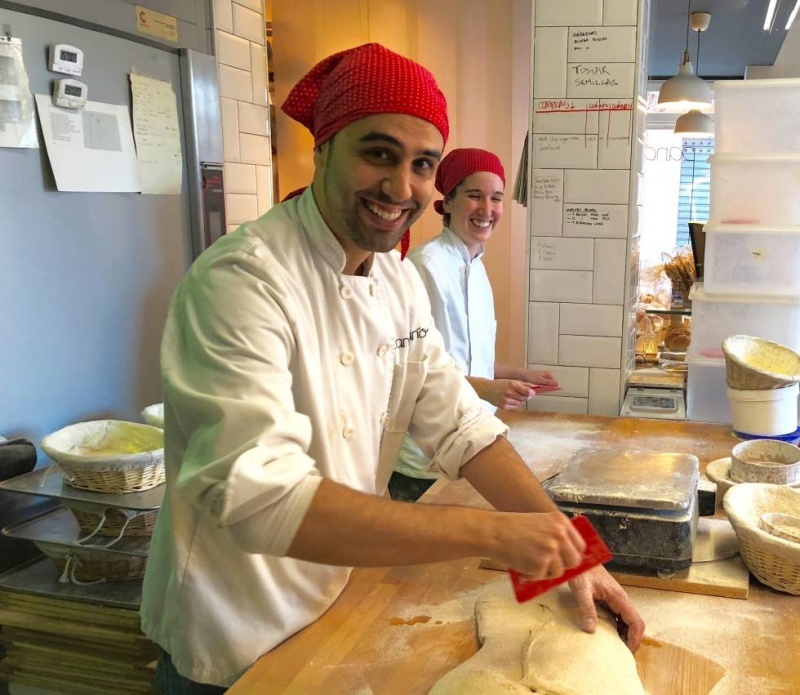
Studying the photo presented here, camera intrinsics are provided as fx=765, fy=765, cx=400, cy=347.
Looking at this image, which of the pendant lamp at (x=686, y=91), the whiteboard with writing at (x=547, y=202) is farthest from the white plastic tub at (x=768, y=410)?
the pendant lamp at (x=686, y=91)

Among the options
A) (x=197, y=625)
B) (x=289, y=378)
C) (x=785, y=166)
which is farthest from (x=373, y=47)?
(x=785, y=166)

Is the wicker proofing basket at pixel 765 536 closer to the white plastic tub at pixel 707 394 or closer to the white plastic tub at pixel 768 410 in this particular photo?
the white plastic tub at pixel 768 410

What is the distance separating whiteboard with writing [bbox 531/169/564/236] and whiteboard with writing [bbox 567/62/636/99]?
0.79 feet

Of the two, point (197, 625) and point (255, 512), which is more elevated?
point (255, 512)

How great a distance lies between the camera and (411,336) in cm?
127

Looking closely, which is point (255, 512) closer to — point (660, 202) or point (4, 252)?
point (4, 252)

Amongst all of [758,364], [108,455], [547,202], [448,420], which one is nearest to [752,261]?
[758,364]

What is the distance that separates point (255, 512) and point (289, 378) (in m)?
0.17

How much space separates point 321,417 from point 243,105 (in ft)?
5.58

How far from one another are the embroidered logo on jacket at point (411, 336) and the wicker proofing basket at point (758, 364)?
100 centimetres

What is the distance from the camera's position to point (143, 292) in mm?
2023

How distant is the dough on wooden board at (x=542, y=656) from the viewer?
921mm

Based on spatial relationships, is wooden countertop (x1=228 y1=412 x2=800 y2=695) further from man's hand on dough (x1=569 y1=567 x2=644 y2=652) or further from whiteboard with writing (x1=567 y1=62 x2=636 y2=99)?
whiteboard with writing (x1=567 y1=62 x2=636 y2=99)

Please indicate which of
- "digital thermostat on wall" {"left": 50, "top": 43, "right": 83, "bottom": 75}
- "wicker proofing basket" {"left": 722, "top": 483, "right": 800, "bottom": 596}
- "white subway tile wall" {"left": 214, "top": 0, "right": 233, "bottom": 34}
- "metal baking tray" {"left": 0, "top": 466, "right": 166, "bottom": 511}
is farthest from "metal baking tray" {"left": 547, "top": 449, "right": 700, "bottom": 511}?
"white subway tile wall" {"left": 214, "top": 0, "right": 233, "bottom": 34}
